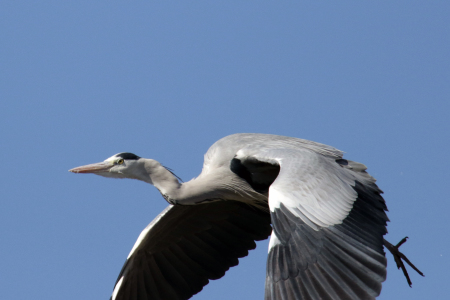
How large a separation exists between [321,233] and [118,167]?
2.38m

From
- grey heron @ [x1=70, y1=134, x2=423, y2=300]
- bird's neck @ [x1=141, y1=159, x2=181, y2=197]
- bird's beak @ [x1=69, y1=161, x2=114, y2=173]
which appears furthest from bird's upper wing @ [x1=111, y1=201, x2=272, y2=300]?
bird's beak @ [x1=69, y1=161, x2=114, y2=173]

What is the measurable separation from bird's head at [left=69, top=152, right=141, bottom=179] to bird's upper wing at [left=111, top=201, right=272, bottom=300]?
81cm

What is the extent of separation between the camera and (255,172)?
20.8ft

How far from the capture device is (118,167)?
635cm

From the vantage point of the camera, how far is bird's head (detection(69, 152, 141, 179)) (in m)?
6.32

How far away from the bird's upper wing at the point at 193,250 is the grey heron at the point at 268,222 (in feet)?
0.03

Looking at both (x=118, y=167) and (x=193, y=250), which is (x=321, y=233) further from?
(x=193, y=250)

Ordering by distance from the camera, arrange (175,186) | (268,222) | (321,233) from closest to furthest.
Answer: (321,233) < (175,186) < (268,222)

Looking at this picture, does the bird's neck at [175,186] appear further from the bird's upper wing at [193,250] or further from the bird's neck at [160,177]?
the bird's upper wing at [193,250]

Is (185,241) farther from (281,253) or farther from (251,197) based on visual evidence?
(281,253)

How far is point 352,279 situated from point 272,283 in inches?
21.2

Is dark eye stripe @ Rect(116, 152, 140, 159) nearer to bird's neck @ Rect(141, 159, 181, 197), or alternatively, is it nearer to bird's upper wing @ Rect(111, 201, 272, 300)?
bird's neck @ Rect(141, 159, 181, 197)

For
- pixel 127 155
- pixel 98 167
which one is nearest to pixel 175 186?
pixel 127 155

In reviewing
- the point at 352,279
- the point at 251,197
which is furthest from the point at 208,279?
the point at 352,279
